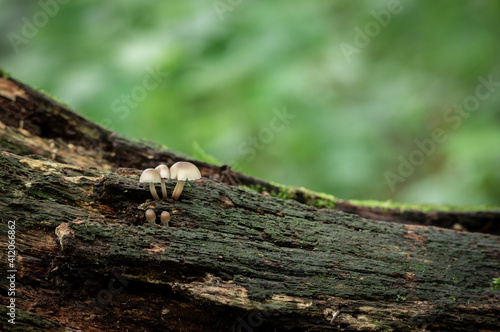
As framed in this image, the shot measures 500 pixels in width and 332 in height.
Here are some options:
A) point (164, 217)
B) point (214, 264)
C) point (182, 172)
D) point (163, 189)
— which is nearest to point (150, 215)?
point (164, 217)

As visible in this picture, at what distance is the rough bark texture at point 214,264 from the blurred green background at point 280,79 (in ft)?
7.89

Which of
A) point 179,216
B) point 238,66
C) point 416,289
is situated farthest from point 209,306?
point 238,66

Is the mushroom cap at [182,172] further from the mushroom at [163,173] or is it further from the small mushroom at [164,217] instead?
the small mushroom at [164,217]

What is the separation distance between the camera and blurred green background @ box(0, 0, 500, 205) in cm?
518

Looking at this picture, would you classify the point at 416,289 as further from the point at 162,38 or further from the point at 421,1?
the point at 421,1

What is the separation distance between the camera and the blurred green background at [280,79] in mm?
5176

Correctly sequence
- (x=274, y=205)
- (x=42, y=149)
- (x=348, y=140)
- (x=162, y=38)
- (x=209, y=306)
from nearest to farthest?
(x=209, y=306) < (x=274, y=205) < (x=42, y=149) < (x=162, y=38) < (x=348, y=140)

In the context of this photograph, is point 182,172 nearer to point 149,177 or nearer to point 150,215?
point 149,177

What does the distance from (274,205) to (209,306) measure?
81cm

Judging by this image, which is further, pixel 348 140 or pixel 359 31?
pixel 359 31

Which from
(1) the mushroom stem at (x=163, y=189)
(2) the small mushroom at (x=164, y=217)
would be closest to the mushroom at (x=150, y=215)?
(2) the small mushroom at (x=164, y=217)

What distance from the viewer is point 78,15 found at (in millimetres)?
5746

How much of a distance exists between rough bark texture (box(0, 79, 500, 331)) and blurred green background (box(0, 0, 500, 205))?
2.41 metres

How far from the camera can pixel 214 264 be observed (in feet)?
7.19
